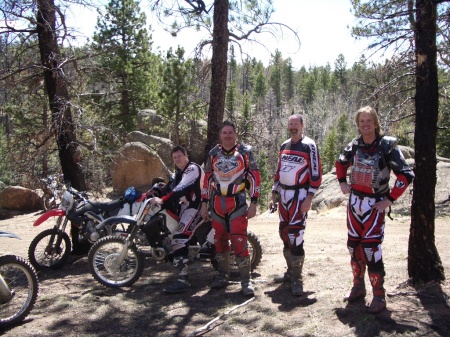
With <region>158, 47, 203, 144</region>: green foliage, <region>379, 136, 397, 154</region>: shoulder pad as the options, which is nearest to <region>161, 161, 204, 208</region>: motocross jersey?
<region>379, 136, 397, 154</region>: shoulder pad

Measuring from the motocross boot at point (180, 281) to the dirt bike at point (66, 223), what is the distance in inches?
40.8

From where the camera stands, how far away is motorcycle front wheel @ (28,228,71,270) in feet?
20.2

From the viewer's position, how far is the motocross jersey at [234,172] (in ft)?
15.6

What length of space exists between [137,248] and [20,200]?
57.1 ft

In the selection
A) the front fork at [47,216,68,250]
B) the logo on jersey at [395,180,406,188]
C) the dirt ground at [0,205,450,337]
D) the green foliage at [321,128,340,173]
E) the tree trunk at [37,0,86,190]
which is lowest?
the dirt ground at [0,205,450,337]

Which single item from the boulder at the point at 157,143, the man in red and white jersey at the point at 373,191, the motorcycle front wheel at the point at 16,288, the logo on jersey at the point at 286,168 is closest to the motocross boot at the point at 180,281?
the motorcycle front wheel at the point at 16,288

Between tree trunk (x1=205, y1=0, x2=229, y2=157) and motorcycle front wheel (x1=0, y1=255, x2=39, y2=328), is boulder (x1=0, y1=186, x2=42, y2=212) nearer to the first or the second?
tree trunk (x1=205, y1=0, x2=229, y2=157)

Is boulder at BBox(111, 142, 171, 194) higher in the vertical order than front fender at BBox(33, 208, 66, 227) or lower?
higher

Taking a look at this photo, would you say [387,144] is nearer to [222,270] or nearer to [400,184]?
[400,184]

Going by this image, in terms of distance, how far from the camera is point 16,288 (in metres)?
4.40

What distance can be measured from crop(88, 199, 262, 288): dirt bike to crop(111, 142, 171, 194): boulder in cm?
1520

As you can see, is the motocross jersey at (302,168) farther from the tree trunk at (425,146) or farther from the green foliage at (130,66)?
the green foliage at (130,66)

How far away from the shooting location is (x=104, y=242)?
514 centimetres

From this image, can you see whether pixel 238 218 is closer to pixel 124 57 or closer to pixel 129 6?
pixel 124 57
